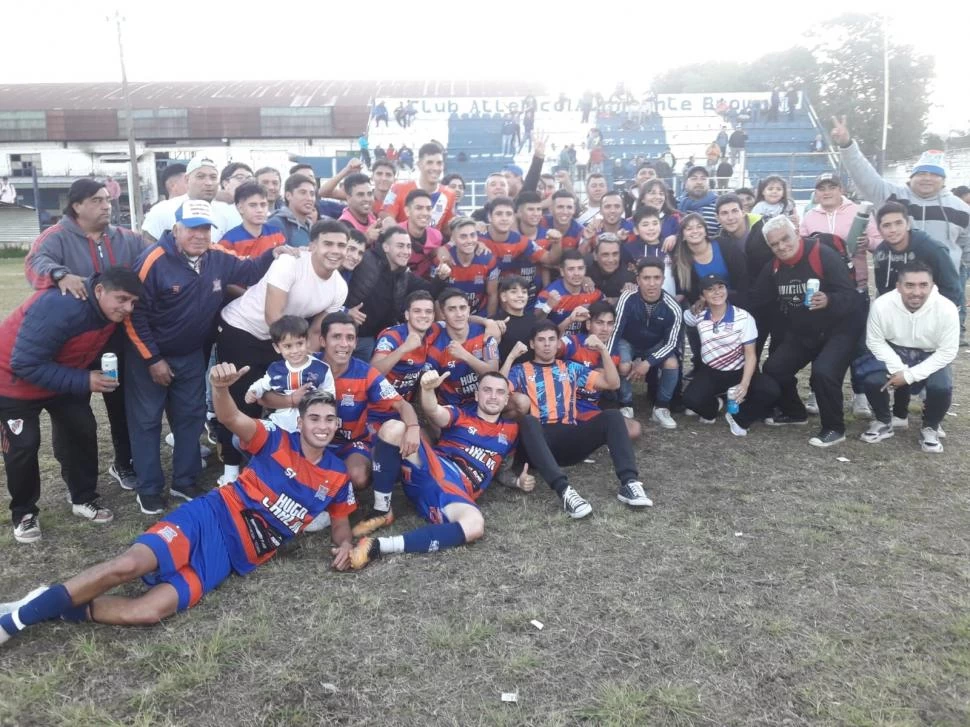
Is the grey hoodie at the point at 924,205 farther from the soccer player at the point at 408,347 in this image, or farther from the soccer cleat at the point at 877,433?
the soccer player at the point at 408,347

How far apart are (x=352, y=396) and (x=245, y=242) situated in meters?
1.52

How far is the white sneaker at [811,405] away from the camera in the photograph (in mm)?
6838

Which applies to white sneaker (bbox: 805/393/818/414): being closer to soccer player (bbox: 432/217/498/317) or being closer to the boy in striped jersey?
the boy in striped jersey

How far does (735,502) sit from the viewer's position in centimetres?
478

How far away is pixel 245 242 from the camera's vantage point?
5223 mm

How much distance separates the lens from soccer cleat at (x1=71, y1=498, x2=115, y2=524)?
4508 millimetres

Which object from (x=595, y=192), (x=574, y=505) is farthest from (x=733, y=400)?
(x=595, y=192)

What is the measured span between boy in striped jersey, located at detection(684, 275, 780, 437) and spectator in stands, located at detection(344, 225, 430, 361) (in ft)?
8.72

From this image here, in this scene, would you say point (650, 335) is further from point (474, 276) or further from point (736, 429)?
point (474, 276)

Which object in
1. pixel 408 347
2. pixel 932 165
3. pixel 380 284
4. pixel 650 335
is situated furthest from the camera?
pixel 650 335

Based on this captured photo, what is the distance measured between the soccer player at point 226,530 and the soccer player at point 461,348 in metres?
1.49

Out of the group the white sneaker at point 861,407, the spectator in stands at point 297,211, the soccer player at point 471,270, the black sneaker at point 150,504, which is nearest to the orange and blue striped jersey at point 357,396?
the black sneaker at point 150,504

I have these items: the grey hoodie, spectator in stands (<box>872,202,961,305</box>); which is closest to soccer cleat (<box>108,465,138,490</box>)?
spectator in stands (<box>872,202,961,305</box>)

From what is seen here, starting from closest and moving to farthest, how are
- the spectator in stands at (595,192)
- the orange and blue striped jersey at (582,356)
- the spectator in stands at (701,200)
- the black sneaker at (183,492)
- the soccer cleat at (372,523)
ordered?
1. the soccer cleat at (372,523)
2. the black sneaker at (183,492)
3. the orange and blue striped jersey at (582,356)
4. the spectator in stands at (701,200)
5. the spectator in stands at (595,192)
